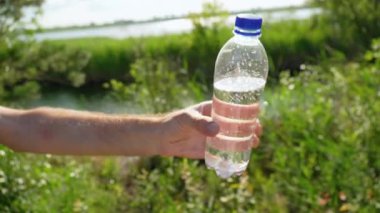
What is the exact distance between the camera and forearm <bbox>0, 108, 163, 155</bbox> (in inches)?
74.4

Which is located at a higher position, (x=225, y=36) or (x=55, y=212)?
(x=55, y=212)

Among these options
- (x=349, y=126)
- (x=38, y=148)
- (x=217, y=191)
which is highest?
(x=38, y=148)

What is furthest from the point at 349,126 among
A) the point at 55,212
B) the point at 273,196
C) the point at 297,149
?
the point at 55,212

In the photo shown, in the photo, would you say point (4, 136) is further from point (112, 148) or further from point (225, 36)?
point (225, 36)

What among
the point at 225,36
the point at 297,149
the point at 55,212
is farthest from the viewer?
the point at 225,36

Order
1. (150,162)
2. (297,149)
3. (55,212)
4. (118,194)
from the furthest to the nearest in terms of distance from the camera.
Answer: (150,162), (118,194), (297,149), (55,212)

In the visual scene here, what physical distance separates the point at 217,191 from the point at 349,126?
757 millimetres

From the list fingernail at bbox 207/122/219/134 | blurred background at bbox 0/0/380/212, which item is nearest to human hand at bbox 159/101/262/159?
fingernail at bbox 207/122/219/134

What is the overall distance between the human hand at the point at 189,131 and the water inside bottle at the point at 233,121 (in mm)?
34

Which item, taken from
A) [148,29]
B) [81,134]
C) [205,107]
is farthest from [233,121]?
[148,29]

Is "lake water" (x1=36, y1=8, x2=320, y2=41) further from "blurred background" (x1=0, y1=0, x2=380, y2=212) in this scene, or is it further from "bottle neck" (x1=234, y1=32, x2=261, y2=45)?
"bottle neck" (x1=234, y1=32, x2=261, y2=45)

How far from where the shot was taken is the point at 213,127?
1601 millimetres

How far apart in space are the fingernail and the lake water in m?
7.64

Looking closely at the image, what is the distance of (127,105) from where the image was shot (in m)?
4.89
